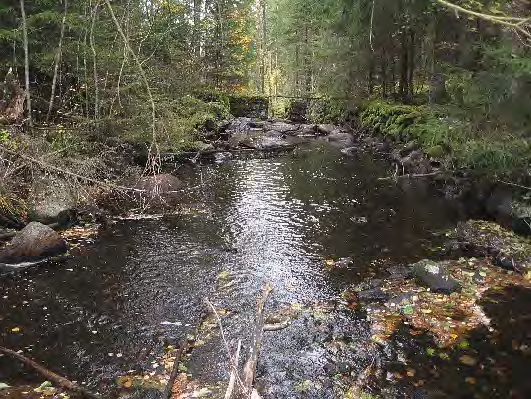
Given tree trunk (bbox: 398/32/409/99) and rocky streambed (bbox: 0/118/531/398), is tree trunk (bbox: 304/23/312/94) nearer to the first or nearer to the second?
tree trunk (bbox: 398/32/409/99)

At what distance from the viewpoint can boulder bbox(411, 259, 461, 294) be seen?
24.3 ft

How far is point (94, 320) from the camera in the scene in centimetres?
678

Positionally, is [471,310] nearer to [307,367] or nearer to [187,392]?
[307,367]

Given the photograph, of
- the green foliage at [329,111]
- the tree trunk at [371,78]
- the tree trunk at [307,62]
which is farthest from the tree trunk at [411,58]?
the tree trunk at [307,62]

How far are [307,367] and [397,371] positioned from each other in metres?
1.08

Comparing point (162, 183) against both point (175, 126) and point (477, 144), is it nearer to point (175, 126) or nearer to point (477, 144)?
point (175, 126)

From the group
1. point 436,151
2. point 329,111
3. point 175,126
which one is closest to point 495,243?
point 436,151

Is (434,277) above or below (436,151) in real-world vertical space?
below

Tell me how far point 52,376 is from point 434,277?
578 cm

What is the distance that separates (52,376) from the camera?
5312 mm

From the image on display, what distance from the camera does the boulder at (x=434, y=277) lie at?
24.3 feet

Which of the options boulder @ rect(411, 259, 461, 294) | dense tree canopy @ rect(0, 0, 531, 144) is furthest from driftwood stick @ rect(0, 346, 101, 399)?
boulder @ rect(411, 259, 461, 294)

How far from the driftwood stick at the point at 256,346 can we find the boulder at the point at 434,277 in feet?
8.32

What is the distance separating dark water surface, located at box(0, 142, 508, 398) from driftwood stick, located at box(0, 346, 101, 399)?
14 cm
